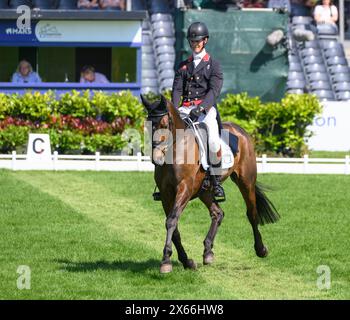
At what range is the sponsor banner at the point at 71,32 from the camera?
3203 cm

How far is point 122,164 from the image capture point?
27125 millimetres

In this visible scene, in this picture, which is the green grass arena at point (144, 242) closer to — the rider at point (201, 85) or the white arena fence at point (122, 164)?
the rider at point (201, 85)

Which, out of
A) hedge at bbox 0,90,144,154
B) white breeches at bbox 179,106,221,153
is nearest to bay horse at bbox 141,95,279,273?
white breeches at bbox 179,106,221,153

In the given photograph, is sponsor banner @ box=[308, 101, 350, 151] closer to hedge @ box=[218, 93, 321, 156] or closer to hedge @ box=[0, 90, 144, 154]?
hedge @ box=[218, 93, 321, 156]

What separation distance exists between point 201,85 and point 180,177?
4.53 ft

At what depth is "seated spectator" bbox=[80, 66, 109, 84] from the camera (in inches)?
1258

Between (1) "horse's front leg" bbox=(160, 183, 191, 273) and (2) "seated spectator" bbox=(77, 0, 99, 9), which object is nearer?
(1) "horse's front leg" bbox=(160, 183, 191, 273)

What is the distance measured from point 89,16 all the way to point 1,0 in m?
7.49

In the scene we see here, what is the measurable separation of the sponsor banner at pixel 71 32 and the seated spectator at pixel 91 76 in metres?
0.86

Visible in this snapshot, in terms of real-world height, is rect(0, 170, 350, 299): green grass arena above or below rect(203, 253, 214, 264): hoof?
below

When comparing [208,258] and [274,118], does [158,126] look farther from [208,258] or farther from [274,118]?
[274,118]

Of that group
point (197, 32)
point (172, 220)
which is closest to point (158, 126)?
point (172, 220)

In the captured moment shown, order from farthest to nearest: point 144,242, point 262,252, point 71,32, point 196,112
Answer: point 71,32
point 144,242
point 262,252
point 196,112
